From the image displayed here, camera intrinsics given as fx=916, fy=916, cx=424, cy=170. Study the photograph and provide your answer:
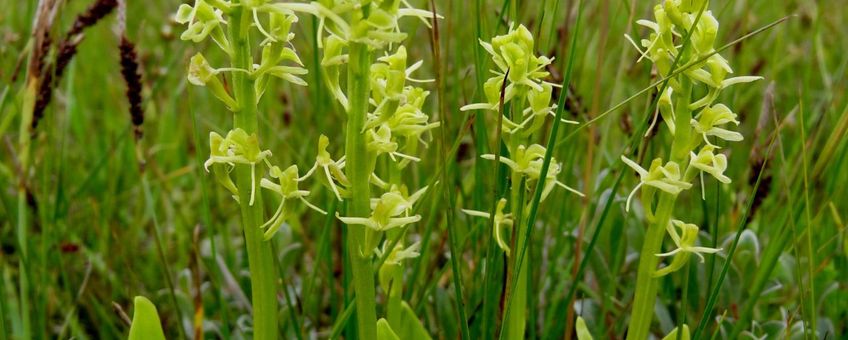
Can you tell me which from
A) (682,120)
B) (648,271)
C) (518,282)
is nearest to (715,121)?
(682,120)

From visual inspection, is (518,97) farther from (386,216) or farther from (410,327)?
(410,327)

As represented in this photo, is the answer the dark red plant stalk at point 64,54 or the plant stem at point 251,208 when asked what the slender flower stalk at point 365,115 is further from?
the dark red plant stalk at point 64,54

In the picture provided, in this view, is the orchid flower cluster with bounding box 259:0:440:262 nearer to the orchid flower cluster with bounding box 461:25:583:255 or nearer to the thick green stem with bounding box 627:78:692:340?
the orchid flower cluster with bounding box 461:25:583:255

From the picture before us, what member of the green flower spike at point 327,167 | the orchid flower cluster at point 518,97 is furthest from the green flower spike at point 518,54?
the green flower spike at point 327,167

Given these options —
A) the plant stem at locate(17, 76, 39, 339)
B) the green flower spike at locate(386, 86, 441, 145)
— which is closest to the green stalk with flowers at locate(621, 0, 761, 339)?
the green flower spike at locate(386, 86, 441, 145)

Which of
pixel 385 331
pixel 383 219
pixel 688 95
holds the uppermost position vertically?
pixel 688 95

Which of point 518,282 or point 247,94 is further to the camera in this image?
point 518,282
